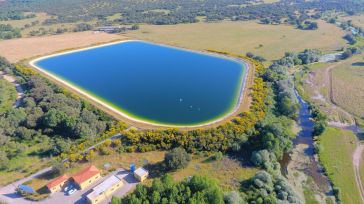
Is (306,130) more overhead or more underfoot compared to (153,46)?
more underfoot

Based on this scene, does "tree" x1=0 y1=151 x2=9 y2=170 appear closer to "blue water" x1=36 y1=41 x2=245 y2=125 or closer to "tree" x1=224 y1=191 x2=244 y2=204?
"blue water" x1=36 y1=41 x2=245 y2=125

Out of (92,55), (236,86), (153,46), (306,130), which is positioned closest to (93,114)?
(236,86)

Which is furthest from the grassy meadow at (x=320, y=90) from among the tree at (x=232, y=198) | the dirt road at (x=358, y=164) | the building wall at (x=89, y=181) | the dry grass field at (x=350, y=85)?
the building wall at (x=89, y=181)

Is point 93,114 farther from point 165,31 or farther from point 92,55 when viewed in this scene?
point 165,31

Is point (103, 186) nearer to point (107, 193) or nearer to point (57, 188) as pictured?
point (107, 193)

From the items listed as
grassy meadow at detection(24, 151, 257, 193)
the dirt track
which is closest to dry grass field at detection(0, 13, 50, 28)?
grassy meadow at detection(24, 151, 257, 193)

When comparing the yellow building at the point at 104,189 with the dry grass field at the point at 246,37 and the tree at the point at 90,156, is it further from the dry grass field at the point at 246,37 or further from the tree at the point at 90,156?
the dry grass field at the point at 246,37
